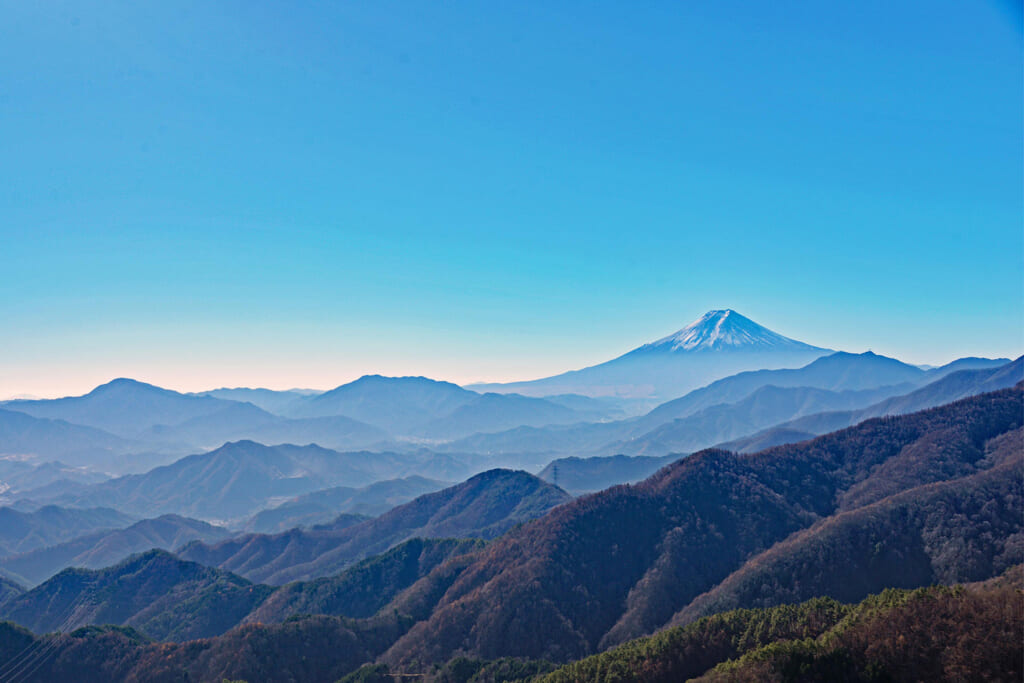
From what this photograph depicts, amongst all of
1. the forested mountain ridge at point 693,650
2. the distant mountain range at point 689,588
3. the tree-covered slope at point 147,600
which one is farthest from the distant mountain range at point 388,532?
the forested mountain ridge at point 693,650

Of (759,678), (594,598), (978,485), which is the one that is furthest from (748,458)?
(759,678)

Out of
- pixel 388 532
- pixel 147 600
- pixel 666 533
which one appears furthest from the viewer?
pixel 388 532

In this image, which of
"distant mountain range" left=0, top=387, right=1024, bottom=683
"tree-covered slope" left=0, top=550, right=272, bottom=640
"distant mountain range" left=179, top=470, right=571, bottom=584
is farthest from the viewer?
"distant mountain range" left=179, top=470, right=571, bottom=584

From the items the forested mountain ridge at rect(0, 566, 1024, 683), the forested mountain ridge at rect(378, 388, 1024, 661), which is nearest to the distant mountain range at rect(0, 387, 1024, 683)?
the forested mountain ridge at rect(0, 566, 1024, 683)

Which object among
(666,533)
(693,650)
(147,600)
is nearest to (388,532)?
(147,600)

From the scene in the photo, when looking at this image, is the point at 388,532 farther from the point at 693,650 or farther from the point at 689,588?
the point at 693,650

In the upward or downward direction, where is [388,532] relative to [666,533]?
downward

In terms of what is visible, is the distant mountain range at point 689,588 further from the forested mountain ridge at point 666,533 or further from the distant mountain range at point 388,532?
the distant mountain range at point 388,532

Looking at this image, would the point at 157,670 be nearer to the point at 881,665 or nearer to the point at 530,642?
the point at 530,642

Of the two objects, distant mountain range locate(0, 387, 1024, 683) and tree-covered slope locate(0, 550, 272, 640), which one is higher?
distant mountain range locate(0, 387, 1024, 683)

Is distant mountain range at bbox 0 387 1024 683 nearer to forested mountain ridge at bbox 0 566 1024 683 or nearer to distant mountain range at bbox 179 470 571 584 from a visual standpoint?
forested mountain ridge at bbox 0 566 1024 683

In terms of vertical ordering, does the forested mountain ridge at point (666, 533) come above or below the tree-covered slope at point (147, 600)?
above
